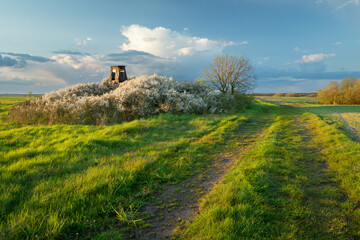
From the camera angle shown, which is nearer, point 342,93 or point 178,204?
point 178,204

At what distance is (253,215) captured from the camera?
157 inches

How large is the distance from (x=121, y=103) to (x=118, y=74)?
19206 mm

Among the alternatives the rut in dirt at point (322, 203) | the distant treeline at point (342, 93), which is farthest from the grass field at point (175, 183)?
the distant treeline at point (342, 93)

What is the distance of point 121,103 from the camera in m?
19.1

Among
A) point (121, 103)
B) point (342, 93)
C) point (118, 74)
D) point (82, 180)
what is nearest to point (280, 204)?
point (82, 180)

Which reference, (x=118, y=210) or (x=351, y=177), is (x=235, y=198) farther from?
(x=351, y=177)

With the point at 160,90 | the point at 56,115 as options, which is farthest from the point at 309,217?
the point at 160,90

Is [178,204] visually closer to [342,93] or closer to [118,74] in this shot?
[118,74]

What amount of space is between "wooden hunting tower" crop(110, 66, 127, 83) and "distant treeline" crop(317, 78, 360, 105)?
54.1 metres

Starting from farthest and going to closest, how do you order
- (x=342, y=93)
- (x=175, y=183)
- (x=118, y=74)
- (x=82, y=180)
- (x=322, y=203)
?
(x=342, y=93) → (x=118, y=74) → (x=175, y=183) → (x=82, y=180) → (x=322, y=203)

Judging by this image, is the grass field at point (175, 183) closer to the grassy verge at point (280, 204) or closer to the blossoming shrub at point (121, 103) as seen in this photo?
the grassy verge at point (280, 204)

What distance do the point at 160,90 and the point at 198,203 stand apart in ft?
63.1

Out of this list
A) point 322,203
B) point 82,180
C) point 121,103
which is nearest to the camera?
point 322,203

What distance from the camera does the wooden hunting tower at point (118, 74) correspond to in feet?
118
